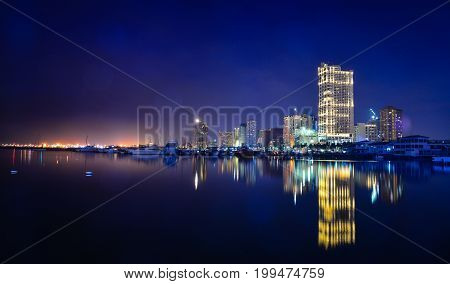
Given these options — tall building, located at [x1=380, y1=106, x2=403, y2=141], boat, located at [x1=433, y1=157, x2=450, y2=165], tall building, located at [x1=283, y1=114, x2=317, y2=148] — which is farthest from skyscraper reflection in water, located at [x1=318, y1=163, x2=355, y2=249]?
tall building, located at [x1=380, y1=106, x2=403, y2=141]

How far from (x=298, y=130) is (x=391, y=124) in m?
56.3

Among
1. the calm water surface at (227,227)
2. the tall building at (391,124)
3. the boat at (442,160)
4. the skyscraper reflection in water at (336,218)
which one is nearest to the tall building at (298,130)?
the tall building at (391,124)

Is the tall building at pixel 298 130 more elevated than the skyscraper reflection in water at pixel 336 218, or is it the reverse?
the tall building at pixel 298 130

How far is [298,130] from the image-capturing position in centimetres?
15162

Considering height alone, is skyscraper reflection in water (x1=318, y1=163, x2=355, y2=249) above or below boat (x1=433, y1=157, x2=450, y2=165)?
below

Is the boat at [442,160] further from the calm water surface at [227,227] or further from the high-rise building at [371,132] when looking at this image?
the high-rise building at [371,132]

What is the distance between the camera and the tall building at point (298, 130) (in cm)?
14475

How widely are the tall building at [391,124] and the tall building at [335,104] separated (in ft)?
92.6

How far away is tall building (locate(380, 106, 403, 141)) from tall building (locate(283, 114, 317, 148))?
1609 inches

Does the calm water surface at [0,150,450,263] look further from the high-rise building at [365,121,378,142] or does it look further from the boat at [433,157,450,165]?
the high-rise building at [365,121,378,142]

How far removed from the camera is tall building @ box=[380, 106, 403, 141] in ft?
545

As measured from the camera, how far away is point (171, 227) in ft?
32.1

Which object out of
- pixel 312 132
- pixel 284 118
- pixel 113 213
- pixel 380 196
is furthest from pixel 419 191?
pixel 284 118

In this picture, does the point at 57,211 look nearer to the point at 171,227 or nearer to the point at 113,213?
the point at 113,213
